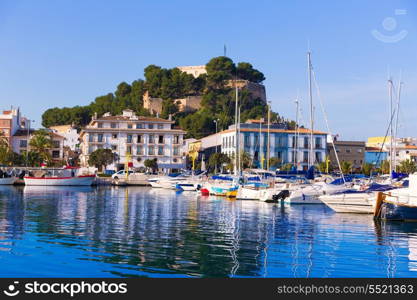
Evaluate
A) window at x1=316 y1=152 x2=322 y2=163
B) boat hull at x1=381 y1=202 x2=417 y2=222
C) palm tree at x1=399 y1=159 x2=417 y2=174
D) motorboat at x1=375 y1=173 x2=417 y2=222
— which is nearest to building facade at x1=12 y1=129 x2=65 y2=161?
window at x1=316 y1=152 x2=322 y2=163

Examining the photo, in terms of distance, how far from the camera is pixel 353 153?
3903 inches

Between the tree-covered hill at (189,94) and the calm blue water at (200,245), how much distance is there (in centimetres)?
8315

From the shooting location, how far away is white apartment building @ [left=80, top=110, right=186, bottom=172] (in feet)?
290

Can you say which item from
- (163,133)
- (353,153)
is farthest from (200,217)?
(353,153)

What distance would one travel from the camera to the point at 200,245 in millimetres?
19734

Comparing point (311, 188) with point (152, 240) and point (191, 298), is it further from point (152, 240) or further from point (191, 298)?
point (191, 298)

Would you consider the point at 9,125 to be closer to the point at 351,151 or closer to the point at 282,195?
the point at 351,151

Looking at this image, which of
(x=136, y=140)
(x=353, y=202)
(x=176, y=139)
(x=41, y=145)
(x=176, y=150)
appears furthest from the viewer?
(x=176, y=139)

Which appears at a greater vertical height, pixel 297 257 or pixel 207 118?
pixel 207 118

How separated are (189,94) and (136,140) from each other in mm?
48201

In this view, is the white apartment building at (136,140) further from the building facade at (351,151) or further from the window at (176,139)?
the building facade at (351,151)

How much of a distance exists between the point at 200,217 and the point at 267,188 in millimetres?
16264

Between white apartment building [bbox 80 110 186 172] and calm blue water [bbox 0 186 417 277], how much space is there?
56.2m

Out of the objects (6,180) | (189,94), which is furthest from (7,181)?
(189,94)
